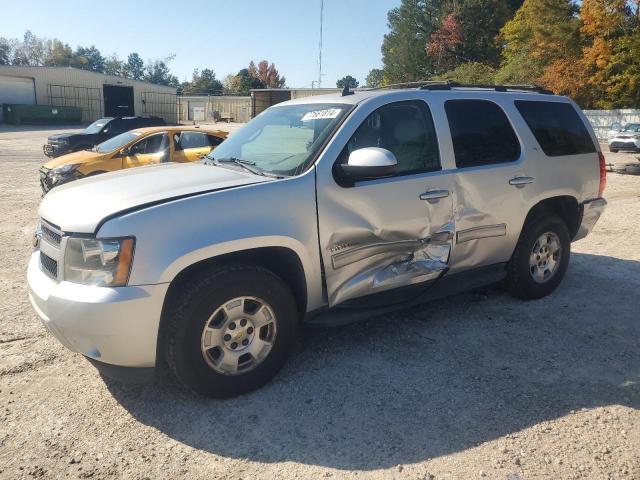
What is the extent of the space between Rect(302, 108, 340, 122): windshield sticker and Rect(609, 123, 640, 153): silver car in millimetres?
25408

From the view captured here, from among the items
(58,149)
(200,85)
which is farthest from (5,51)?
(58,149)

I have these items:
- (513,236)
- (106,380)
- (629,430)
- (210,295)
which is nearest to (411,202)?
(513,236)

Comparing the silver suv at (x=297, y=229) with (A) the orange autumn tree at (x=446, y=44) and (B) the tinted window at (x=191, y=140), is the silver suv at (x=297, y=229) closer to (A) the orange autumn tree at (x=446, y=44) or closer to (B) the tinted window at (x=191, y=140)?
(B) the tinted window at (x=191, y=140)

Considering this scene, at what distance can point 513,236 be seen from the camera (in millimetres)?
4590

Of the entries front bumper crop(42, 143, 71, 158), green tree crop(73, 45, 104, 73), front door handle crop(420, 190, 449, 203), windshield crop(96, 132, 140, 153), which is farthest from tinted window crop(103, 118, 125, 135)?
green tree crop(73, 45, 104, 73)

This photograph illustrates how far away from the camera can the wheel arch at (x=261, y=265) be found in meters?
2.98

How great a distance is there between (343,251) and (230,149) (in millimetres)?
1382

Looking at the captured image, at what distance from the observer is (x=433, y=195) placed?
391 cm

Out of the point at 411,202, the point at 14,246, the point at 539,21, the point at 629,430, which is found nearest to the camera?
the point at 629,430

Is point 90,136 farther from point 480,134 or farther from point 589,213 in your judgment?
point 589,213

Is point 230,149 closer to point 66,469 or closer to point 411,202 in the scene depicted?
point 411,202

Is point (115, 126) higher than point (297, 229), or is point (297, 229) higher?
point (115, 126)

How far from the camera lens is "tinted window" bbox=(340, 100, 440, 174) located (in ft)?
12.3

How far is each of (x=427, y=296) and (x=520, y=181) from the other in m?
1.39
